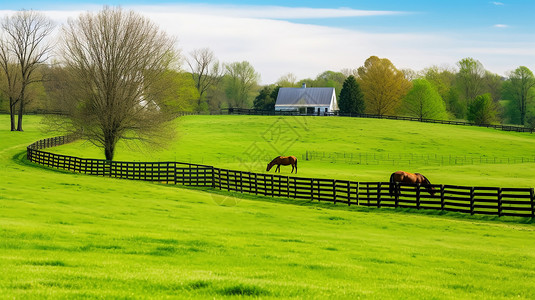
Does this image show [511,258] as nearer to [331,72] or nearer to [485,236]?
[485,236]

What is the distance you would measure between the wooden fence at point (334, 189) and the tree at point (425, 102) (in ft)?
228

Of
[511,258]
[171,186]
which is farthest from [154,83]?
[511,258]

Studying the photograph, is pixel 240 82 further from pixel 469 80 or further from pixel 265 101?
pixel 469 80

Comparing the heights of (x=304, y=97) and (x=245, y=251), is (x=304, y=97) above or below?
above

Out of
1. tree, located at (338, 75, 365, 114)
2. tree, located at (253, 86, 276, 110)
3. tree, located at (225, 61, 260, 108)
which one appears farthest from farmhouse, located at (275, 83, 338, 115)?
tree, located at (225, 61, 260, 108)

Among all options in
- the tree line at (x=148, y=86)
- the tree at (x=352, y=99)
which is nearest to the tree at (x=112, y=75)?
the tree line at (x=148, y=86)

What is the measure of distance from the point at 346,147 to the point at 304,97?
4765cm

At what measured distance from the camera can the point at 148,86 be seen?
135ft

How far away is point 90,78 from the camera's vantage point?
40.2 metres

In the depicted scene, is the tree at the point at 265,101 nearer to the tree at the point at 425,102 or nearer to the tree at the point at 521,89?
the tree at the point at 425,102

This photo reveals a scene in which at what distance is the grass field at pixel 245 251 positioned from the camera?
7.91 meters

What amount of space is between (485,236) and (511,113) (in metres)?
103

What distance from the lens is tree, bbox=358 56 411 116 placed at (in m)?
107

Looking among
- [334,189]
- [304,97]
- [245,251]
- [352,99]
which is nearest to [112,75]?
[334,189]
